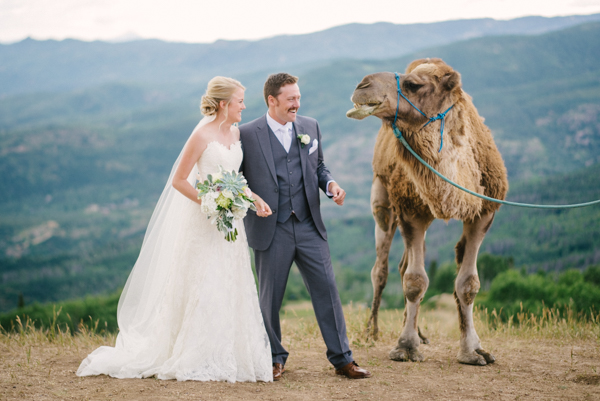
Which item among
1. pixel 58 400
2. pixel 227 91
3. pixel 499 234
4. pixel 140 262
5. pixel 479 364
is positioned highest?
pixel 227 91

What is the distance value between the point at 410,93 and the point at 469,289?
79.2 inches

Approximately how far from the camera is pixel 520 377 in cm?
478

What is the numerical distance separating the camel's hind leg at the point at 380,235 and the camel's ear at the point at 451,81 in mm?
1934

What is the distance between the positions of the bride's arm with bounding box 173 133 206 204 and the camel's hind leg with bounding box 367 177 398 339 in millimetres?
2707

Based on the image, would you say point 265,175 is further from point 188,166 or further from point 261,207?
point 188,166

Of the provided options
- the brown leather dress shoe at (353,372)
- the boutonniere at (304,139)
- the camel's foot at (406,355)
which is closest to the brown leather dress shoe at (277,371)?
the brown leather dress shoe at (353,372)

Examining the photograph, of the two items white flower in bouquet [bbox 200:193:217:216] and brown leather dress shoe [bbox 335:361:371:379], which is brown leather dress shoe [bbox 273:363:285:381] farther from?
white flower in bouquet [bbox 200:193:217:216]

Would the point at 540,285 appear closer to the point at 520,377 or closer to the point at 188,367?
the point at 520,377

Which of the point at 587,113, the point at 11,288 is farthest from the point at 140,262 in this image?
the point at 587,113

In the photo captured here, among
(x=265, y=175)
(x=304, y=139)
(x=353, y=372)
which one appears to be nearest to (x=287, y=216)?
(x=265, y=175)

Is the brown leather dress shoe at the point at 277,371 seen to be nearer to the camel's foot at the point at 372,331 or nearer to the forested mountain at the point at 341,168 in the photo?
the camel's foot at the point at 372,331

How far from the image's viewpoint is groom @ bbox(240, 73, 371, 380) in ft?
14.8

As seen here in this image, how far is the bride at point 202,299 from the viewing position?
4434mm

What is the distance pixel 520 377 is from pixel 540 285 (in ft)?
64.8
